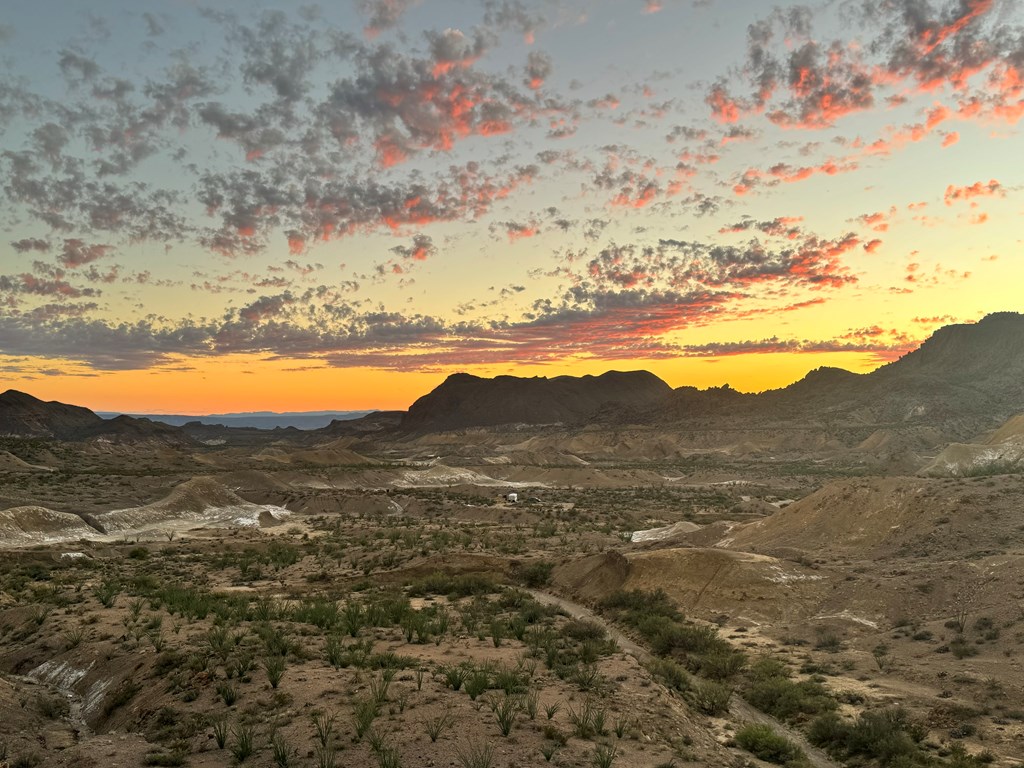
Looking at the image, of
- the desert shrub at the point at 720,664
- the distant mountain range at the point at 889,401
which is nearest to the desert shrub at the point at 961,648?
the desert shrub at the point at 720,664

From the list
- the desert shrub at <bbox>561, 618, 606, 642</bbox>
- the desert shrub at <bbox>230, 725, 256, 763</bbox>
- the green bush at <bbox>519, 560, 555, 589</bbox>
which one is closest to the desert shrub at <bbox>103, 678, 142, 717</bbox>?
the desert shrub at <bbox>230, 725, 256, 763</bbox>

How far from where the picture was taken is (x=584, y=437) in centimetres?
16662

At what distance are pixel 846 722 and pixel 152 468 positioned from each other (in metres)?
86.2

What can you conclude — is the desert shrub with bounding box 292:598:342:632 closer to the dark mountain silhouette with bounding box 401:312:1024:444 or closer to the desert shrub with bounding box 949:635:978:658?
the desert shrub with bounding box 949:635:978:658

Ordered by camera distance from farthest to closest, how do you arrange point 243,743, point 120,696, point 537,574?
point 537,574, point 120,696, point 243,743

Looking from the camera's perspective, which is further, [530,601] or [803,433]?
[803,433]

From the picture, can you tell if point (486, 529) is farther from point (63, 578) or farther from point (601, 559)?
point (63, 578)

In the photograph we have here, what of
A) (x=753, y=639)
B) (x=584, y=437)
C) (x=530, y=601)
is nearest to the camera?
(x=753, y=639)

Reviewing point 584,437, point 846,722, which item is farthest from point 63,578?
point 584,437

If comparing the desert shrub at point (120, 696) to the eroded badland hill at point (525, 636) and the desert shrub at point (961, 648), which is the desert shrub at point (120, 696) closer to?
the eroded badland hill at point (525, 636)

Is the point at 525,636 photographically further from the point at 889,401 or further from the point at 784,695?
the point at 889,401

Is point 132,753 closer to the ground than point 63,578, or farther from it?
farther from it

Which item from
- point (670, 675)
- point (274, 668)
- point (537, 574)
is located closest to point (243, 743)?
point (274, 668)

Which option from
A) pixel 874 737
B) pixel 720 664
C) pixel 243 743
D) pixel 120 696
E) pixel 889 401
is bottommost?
pixel 889 401
